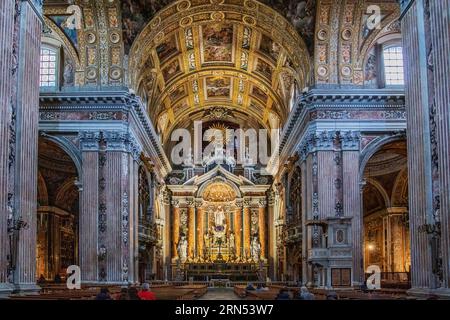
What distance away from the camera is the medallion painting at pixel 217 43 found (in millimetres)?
34500

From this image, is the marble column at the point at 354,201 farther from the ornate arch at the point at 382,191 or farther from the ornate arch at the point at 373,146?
the ornate arch at the point at 382,191

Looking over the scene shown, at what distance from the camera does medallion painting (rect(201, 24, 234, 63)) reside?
113ft

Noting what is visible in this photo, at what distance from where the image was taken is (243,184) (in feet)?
160

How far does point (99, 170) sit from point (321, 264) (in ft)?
32.4

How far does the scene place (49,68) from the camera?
30.6 meters

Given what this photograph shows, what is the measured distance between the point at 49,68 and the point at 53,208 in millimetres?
10141

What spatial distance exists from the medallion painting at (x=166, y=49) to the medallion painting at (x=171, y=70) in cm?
122

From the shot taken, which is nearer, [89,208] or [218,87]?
[89,208]

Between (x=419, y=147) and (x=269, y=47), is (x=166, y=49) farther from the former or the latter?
(x=419, y=147)

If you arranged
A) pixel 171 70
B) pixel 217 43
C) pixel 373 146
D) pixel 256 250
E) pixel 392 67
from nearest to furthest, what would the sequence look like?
pixel 373 146 < pixel 392 67 < pixel 217 43 < pixel 171 70 < pixel 256 250

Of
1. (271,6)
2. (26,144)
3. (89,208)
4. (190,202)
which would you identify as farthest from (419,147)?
(190,202)

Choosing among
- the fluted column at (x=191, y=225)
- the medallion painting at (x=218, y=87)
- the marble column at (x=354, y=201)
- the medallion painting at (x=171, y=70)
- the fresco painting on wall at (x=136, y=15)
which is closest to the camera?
the marble column at (x=354, y=201)

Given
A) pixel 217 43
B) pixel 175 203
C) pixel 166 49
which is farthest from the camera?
pixel 175 203

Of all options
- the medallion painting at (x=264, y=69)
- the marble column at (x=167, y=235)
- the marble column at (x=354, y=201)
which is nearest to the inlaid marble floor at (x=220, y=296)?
the marble column at (x=354, y=201)
